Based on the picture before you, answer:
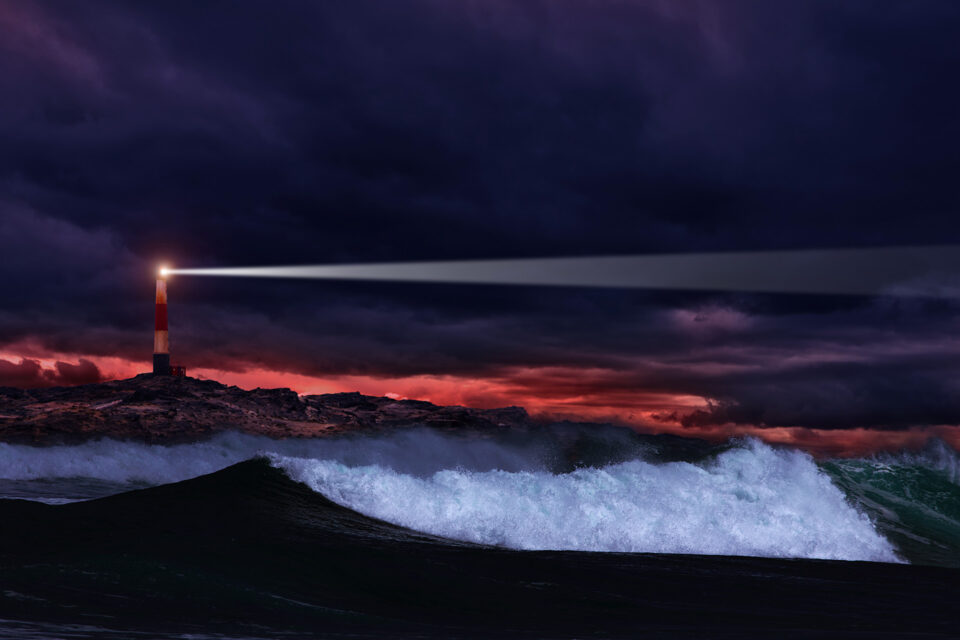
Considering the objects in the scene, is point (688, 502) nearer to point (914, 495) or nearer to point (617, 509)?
point (617, 509)

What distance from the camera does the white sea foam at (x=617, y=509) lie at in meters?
25.1

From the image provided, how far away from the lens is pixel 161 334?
256ft

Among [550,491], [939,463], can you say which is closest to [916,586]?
A: [550,491]

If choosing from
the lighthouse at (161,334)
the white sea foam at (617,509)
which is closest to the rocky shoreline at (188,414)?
the lighthouse at (161,334)

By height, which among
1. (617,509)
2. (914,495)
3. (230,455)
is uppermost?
(230,455)

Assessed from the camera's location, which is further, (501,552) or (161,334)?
(161,334)

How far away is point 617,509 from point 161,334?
60409 mm

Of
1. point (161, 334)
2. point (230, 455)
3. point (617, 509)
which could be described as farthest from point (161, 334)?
point (617, 509)

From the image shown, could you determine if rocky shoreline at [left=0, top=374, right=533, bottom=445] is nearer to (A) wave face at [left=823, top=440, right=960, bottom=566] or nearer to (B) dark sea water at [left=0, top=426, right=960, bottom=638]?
(B) dark sea water at [left=0, top=426, right=960, bottom=638]

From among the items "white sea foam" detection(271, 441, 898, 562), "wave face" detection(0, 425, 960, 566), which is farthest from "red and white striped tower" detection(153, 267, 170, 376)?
"white sea foam" detection(271, 441, 898, 562)

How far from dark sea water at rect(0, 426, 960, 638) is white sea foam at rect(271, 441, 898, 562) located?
0.08 metres

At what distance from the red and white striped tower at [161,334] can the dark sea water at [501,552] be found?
3873 cm

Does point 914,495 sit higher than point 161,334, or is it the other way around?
point 161,334

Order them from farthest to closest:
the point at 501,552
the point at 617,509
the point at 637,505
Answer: the point at 637,505 → the point at 617,509 → the point at 501,552
